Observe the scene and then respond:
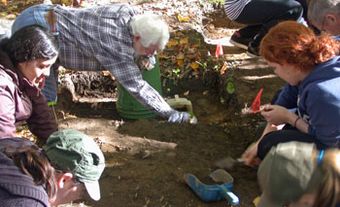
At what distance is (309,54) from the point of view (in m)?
2.94

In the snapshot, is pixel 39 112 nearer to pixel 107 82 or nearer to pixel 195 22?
pixel 107 82

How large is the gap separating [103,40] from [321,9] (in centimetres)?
156

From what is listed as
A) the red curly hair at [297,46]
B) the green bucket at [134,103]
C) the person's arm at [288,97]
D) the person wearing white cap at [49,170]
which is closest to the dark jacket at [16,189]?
the person wearing white cap at [49,170]

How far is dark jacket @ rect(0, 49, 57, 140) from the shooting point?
306 cm

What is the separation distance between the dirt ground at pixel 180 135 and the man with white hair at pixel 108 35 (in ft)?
1.32

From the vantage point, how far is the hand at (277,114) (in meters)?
3.31

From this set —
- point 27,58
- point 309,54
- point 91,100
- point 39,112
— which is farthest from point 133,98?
point 309,54

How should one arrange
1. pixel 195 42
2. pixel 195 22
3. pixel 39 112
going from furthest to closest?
pixel 195 22 < pixel 195 42 < pixel 39 112

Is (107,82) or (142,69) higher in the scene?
(142,69)

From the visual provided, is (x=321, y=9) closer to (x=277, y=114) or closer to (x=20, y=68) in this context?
(x=277, y=114)

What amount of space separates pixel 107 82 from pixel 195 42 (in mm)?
977

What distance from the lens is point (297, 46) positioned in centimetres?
290

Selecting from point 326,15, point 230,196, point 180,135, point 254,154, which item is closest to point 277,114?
point 254,154

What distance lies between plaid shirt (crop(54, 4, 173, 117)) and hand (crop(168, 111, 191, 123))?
1.20ft
